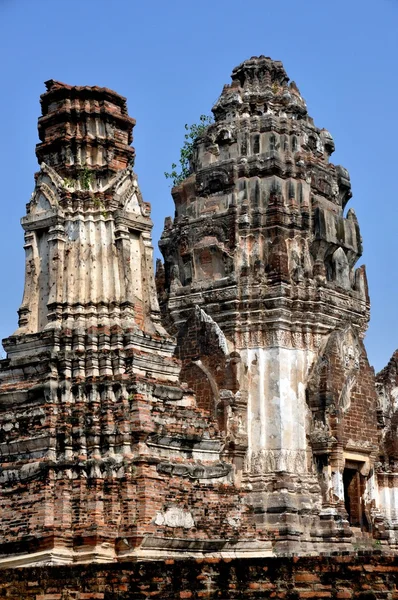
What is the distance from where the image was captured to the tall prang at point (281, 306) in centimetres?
2483

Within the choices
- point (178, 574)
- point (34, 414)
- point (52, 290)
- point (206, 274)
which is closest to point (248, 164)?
point (206, 274)

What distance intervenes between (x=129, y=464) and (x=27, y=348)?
312 cm

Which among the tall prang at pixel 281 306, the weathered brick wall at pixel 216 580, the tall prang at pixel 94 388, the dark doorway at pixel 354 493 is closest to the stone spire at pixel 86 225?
the tall prang at pixel 94 388

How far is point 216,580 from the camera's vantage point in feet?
42.9

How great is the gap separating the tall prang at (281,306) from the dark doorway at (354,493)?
32mm

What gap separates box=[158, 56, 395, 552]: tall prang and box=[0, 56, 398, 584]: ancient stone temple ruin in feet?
0.15

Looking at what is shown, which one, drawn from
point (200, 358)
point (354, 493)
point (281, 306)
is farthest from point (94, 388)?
point (354, 493)

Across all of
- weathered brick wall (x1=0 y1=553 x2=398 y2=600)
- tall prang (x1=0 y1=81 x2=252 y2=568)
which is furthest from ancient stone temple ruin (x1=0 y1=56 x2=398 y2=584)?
weathered brick wall (x1=0 y1=553 x2=398 y2=600)

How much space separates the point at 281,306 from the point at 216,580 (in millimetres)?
13124

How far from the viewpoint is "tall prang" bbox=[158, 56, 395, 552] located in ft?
81.5

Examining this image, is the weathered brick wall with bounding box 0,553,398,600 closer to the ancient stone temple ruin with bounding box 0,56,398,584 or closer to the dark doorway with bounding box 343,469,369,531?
the ancient stone temple ruin with bounding box 0,56,398,584

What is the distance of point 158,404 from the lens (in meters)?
19.7

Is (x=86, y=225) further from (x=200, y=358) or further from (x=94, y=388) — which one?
(x=200, y=358)

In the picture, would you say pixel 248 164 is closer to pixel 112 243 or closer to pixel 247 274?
pixel 247 274
